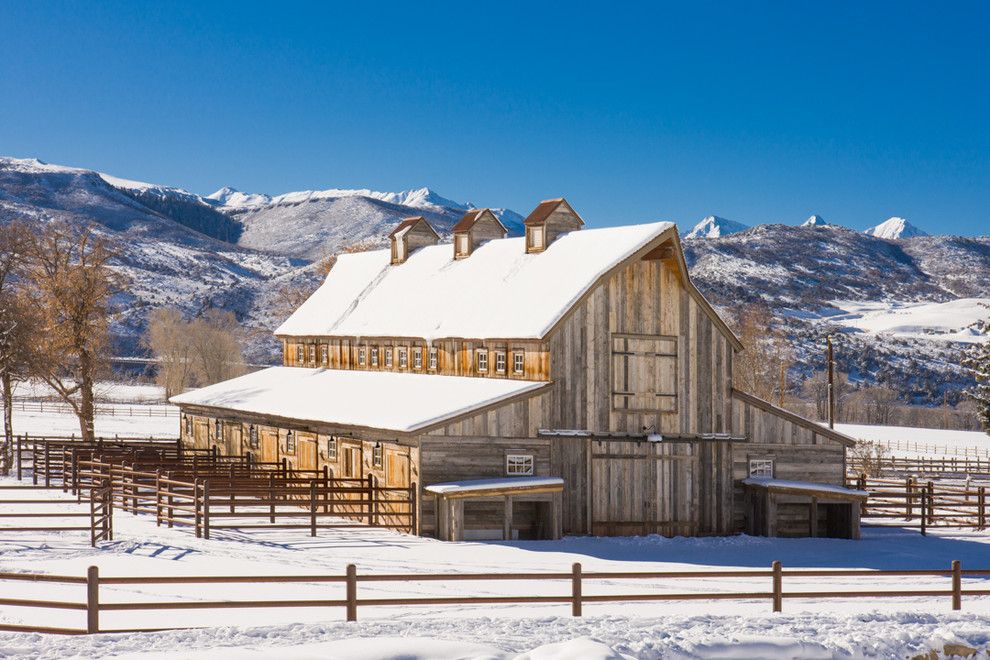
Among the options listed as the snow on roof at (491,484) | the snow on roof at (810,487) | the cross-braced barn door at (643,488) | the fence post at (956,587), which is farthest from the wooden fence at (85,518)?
the snow on roof at (810,487)

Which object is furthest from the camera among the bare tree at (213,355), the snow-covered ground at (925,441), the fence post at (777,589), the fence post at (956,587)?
the bare tree at (213,355)

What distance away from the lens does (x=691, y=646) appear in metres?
16.9

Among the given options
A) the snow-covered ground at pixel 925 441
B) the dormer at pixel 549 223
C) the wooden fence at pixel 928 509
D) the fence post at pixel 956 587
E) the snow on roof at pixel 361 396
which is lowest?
the snow-covered ground at pixel 925 441

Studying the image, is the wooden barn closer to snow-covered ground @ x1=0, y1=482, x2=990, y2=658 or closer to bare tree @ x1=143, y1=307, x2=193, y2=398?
snow-covered ground @ x1=0, y1=482, x2=990, y2=658

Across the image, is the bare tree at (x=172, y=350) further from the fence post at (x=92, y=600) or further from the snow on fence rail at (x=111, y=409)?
the fence post at (x=92, y=600)

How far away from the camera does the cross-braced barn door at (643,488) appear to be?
35000 mm

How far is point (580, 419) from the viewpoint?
34969 mm

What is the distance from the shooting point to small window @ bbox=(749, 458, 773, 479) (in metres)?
37.4

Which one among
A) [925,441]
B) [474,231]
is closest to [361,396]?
[474,231]

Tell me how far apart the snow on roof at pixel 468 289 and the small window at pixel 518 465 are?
149 inches

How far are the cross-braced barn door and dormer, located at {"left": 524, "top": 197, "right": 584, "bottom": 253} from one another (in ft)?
30.7

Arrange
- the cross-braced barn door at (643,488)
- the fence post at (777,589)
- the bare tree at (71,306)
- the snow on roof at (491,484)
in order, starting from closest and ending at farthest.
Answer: the fence post at (777,589) < the snow on roof at (491,484) < the cross-braced barn door at (643,488) < the bare tree at (71,306)

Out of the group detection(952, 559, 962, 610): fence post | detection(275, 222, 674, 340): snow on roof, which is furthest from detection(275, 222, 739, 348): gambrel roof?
detection(952, 559, 962, 610): fence post

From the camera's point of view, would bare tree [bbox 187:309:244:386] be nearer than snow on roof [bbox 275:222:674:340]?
No
